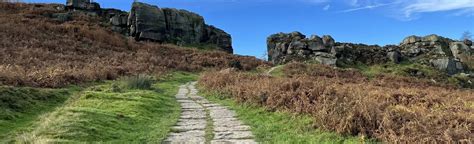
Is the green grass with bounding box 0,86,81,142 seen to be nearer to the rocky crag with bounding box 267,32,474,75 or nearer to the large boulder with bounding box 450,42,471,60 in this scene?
the rocky crag with bounding box 267,32,474,75

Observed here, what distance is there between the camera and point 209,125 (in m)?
11.3

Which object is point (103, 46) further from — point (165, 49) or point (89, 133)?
point (89, 133)

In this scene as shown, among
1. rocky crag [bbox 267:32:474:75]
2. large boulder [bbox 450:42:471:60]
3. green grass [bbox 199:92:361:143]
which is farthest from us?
large boulder [bbox 450:42:471:60]

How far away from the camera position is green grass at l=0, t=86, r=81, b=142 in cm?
1088

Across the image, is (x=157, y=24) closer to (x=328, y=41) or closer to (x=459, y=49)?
(x=328, y=41)

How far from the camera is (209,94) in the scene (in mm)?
20422

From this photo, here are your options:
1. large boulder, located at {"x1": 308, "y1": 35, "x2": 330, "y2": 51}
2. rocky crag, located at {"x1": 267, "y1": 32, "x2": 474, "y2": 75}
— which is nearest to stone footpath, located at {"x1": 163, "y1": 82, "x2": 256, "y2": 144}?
rocky crag, located at {"x1": 267, "y1": 32, "x2": 474, "y2": 75}

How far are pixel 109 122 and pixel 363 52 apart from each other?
204 ft

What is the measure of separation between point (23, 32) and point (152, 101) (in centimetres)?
3773

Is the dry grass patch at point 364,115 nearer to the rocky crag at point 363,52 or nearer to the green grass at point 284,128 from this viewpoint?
the green grass at point 284,128

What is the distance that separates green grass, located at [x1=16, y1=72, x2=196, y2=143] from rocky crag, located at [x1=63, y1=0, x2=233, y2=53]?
5424cm

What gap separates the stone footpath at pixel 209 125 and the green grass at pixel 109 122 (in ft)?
0.97

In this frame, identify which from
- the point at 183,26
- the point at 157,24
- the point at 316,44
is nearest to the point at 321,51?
the point at 316,44

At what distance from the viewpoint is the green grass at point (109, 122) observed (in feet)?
29.7
